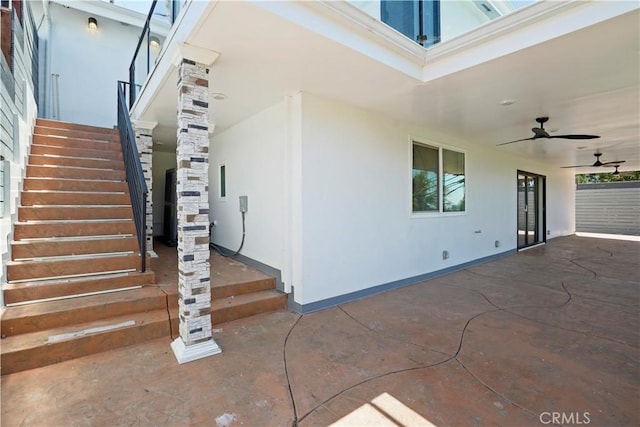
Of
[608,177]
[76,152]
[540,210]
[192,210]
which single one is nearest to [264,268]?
[192,210]

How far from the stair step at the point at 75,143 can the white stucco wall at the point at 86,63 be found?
2.09m

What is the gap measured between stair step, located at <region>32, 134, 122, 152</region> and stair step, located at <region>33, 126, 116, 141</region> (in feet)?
0.65

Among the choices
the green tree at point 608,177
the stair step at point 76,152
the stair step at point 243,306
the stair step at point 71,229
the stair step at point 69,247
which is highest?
the green tree at point 608,177

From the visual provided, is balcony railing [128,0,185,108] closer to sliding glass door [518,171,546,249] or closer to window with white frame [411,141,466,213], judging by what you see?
window with white frame [411,141,466,213]

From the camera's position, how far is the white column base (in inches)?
97.3

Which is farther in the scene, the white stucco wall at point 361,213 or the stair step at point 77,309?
the white stucco wall at point 361,213

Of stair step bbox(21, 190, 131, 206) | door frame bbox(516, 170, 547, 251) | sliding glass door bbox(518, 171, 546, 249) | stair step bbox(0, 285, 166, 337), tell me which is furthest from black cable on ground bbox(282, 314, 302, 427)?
door frame bbox(516, 170, 547, 251)

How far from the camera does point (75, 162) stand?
14.8 feet

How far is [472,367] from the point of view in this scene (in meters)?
2.43

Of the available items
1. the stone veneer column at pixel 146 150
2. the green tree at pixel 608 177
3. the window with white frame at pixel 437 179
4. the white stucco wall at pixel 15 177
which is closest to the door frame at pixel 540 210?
the window with white frame at pixel 437 179

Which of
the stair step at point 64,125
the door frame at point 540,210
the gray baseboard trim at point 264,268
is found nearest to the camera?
the gray baseboard trim at point 264,268

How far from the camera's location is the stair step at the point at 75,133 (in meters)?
4.84

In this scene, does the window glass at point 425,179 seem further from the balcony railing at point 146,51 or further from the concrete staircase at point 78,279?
the balcony railing at point 146,51

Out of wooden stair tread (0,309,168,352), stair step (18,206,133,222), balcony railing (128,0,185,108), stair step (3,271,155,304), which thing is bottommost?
wooden stair tread (0,309,168,352)
